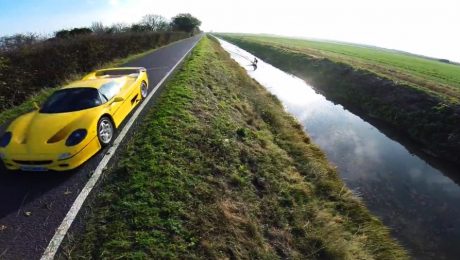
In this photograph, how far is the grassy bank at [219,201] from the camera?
4.98m

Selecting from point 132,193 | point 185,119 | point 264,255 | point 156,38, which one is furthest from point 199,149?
point 156,38

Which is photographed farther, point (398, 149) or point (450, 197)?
point (398, 149)

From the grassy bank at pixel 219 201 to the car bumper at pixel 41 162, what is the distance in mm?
798

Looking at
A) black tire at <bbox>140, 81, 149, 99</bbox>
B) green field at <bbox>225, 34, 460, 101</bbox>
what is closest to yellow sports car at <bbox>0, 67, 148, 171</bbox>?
black tire at <bbox>140, 81, 149, 99</bbox>

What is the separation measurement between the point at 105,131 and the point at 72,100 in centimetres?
113

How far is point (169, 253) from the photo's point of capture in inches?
184

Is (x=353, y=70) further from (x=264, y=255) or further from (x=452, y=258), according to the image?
(x=264, y=255)

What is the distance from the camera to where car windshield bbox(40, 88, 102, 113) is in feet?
24.4

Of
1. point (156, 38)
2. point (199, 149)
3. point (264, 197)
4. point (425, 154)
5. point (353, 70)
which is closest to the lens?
point (264, 197)

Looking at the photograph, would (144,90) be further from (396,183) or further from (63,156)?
(396,183)

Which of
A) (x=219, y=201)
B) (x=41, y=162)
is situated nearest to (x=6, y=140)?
(x=41, y=162)

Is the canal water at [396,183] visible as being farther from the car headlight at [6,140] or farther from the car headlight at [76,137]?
the car headlight at [6,140]

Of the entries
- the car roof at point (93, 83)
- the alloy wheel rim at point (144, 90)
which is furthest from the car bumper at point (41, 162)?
the alloy wheel rim at point (144, 90)

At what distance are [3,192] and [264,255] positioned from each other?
4.77 m
